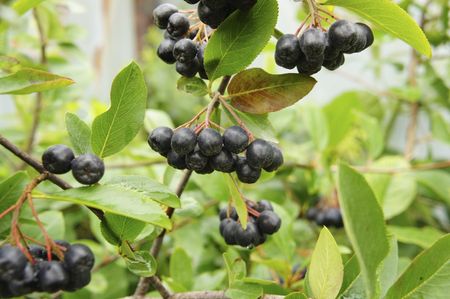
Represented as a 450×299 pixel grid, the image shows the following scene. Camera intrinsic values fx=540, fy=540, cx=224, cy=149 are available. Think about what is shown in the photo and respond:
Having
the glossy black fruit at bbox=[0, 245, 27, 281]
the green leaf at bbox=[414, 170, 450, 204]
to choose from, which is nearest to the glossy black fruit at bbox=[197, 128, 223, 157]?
the glossy black fruit at bbox=[0, 245, 27, 281]

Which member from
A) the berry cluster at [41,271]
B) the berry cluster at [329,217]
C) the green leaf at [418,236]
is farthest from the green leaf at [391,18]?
the berry cluster at [329,217]

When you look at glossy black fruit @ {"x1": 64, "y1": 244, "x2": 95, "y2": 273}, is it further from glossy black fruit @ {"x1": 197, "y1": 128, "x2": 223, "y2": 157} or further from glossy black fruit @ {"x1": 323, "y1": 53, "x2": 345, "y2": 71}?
glossy black fruit @ {"x1": 323, "y1": 53, "x2": 345, "y2": 71}

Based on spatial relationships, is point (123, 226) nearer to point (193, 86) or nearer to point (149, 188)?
point (149, 188)

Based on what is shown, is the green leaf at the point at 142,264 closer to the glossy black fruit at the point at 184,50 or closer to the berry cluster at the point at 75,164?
the berry cluster at the point at 75,164

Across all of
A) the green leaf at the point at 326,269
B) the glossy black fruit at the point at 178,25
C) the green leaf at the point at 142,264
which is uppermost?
the glossy black fruit at the point at 178,25

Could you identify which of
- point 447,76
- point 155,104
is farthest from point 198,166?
point 155,104

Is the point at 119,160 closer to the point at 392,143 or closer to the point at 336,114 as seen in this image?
the point at 336,114

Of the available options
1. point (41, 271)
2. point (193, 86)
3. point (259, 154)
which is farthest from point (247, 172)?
point (41, 271)
